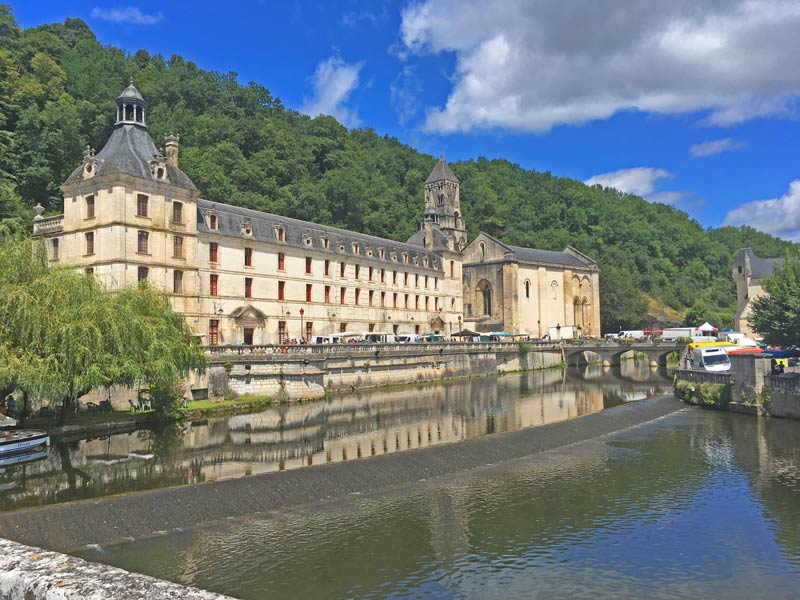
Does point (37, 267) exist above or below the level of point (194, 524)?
above

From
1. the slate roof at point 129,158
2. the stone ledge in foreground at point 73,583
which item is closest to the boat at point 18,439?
the stone ledge in foreground at point 73,583

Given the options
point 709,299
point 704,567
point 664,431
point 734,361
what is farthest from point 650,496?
point 709,299

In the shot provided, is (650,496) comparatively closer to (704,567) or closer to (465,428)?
(704,567)

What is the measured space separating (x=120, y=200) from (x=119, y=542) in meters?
29.0

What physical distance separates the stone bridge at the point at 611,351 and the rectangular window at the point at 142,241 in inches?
1909

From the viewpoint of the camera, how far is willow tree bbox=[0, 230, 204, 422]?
24.5 metres

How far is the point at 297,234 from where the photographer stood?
53312 millimetres

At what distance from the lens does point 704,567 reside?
13516mm

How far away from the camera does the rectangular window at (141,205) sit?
39812 mm

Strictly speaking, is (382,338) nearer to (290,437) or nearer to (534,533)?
(290,437)

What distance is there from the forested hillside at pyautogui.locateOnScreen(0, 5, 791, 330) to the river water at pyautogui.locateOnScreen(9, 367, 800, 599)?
43428 millimetres

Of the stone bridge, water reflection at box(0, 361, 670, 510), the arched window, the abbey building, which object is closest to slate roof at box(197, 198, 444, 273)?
the abbey building

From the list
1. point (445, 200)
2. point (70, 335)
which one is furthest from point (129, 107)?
point (445, 200)

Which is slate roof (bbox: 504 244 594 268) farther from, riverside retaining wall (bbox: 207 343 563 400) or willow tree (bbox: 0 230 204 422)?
willow tree (bbox: 0 230 204 422)
